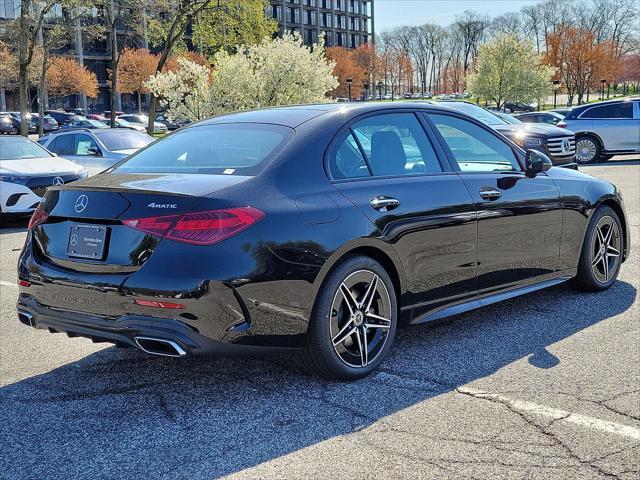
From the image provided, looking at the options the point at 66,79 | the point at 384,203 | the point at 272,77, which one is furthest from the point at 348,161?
the point at 66,79

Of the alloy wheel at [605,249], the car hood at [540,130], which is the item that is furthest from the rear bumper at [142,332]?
the car hood at [540,130]

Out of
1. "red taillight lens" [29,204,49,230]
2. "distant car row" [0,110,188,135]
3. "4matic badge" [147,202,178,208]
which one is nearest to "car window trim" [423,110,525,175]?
"4matic badge" [147,202,178,208]

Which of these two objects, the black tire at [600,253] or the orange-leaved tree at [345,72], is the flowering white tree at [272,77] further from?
the orange-leaved tree at [345,72]

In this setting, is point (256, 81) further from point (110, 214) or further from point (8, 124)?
point (8, 124)

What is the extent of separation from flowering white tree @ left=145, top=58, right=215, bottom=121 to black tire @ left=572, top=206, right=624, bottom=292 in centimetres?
1567

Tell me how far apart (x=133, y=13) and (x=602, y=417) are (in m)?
29.4

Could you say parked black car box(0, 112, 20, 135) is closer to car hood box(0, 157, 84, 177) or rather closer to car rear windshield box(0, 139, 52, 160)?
car rear windshield box(0, 139, 52, 160)

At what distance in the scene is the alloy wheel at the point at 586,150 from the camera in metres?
21.6

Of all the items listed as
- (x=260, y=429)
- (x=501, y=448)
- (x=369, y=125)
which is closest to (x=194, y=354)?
(x=260, y=429)

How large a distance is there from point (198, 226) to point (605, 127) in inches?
792

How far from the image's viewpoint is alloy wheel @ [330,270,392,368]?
409 centimetres

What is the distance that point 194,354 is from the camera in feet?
12.0

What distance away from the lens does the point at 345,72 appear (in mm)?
100688

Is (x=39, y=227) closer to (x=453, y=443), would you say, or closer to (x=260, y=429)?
(x=260, y=429)
